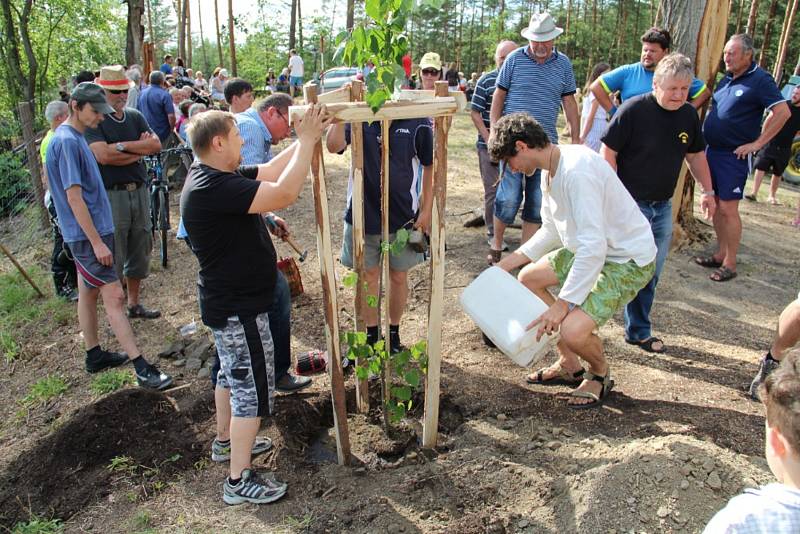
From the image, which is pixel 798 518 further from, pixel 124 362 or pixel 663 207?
pixel 124 362

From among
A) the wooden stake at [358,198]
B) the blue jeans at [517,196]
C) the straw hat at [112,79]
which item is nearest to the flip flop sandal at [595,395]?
the wooden stake at [358,198]

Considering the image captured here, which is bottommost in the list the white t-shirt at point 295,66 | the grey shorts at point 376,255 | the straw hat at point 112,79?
the grey shorts at point 376,255

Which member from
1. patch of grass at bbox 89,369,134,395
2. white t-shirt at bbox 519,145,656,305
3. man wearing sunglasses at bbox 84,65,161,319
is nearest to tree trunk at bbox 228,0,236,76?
man wearing sunglasses at bbox 84,65,161,319

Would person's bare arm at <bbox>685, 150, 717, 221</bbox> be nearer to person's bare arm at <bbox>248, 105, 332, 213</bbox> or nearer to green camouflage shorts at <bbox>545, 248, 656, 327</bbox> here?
green camouflage shorts at <bbox>545, 248, 656, 327</bbox>

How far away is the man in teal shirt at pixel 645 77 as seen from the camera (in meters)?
4.90

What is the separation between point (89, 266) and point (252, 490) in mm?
2140

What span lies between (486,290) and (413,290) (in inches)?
84.0

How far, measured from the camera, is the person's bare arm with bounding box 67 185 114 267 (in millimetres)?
3869

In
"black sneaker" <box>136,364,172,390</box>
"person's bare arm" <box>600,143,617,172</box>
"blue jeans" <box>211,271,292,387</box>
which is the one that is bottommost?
"black sneaker" <box>136,364,172,390</box>

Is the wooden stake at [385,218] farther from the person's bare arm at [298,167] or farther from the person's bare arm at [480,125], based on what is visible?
the person's bare arm at [480,125]

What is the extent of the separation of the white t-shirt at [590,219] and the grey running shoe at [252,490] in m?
1.79

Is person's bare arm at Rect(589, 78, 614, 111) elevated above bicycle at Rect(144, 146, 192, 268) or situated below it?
above

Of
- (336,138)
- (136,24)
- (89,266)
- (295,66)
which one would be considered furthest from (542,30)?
(295,66)

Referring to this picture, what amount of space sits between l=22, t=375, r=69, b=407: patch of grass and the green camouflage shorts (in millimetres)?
3602
